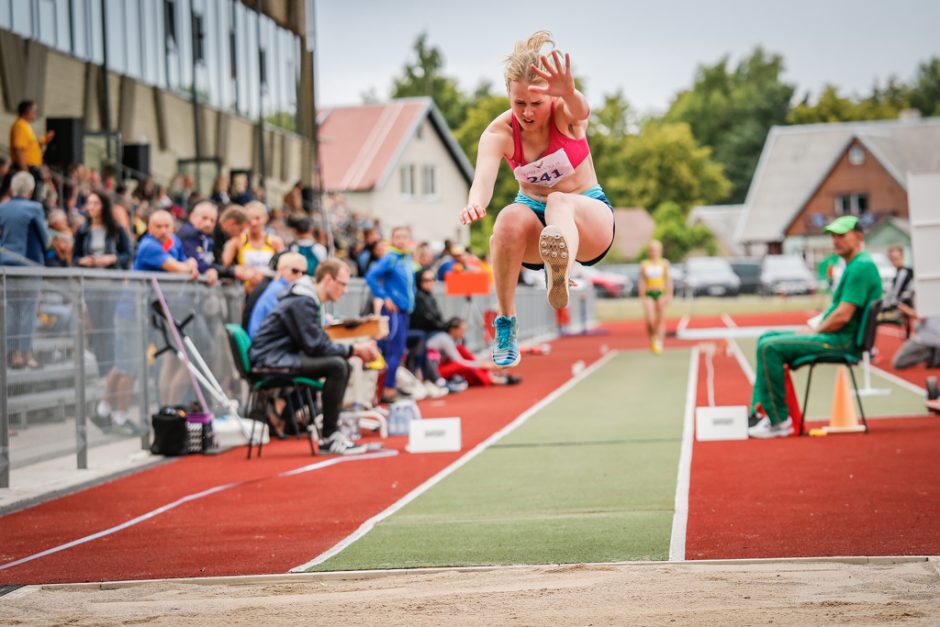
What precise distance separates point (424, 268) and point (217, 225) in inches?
199

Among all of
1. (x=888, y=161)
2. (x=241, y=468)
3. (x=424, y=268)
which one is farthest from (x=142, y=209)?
(x=888, y=161)

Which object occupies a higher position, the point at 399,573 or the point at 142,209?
the point at 142,209

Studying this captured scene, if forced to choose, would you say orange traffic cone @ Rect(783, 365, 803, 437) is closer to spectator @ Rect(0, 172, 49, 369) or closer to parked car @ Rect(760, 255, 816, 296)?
spectator @ Rect(0, 172, 49, 369)

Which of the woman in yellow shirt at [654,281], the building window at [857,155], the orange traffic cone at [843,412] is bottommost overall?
the orange traffic cone at [843,412]

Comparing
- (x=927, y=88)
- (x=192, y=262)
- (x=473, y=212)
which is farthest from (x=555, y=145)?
(x=927, y=88)

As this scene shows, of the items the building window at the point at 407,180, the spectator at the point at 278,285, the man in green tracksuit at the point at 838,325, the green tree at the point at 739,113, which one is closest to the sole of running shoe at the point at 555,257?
the man in green tracksuit at the point at 838,325

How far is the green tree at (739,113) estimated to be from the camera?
401 ft

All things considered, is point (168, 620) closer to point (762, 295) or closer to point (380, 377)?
point (380, 377)

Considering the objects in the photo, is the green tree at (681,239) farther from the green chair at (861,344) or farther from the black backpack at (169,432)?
the black backpack at (169,432)

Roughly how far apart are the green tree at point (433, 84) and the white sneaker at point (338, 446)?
88.7m

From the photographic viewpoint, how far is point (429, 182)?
63500mm

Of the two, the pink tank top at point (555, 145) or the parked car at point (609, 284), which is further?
the parked car at point (609, 284)

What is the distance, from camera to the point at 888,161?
273ft

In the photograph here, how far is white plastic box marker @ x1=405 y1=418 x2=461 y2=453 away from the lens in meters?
12.8
